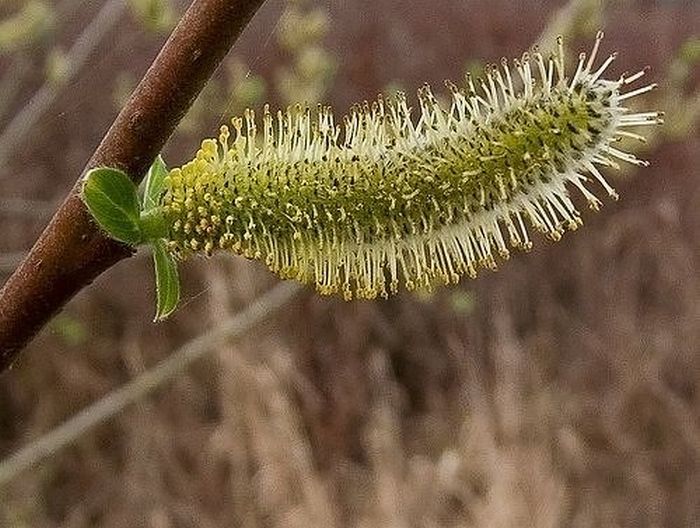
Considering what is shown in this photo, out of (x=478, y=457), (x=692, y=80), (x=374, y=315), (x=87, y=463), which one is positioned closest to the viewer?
(x=478, y=457)

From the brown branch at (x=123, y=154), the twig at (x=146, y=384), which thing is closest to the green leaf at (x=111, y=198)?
the brown branch at (x=123, y=154)

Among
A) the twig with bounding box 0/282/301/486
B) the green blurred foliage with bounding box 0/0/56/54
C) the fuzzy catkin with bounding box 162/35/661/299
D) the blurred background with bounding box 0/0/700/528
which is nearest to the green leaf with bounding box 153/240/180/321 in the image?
the fuzzy catkin with bounding box 162/35/661/299

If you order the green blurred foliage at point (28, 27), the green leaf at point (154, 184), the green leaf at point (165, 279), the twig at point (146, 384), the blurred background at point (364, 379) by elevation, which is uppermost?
the blurred background at point (364, 379)

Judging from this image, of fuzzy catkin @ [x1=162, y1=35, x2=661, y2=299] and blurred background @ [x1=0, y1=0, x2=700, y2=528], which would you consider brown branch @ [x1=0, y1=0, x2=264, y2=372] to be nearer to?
fuzzy catkin @ [x1=162, y1=35, x2=661, y2=299]

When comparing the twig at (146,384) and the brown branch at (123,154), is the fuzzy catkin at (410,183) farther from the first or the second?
the twig at (146,384)

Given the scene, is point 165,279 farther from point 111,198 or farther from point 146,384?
point 146,384

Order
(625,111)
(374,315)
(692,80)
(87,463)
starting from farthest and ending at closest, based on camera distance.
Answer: (692,80) → (374,315) → (87,463) → (625,111)

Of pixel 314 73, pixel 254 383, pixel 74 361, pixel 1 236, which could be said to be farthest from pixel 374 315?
pixel 314 73

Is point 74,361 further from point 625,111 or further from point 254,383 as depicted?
point 625,111

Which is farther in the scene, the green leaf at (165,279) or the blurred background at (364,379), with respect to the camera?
the blurred background at (364,379)
